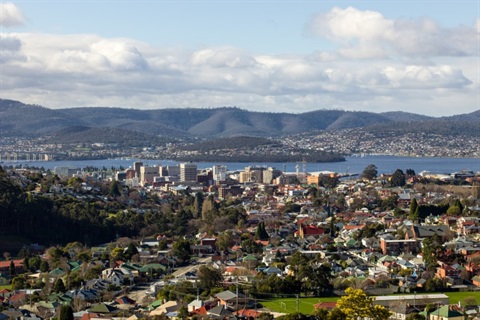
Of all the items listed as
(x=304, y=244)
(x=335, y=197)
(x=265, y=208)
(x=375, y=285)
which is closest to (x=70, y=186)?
(x=265, y=208)

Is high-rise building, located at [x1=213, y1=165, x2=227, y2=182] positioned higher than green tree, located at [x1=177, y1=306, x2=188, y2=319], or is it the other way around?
green tree, located at [x1=177, y1=306, x2=188, y2=319]

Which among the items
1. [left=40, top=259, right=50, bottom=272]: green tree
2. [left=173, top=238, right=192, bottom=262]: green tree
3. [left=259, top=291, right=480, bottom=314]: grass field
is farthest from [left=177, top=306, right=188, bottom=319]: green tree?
[left=173, top=238, right=192, bottom=262]: green tree

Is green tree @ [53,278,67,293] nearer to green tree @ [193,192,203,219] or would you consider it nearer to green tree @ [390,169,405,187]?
green tree @ [193,192,203,219]

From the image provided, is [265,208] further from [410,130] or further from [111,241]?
[410,130]

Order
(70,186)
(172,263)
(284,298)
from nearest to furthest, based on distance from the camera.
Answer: (284,298), (172,263), (70,186)

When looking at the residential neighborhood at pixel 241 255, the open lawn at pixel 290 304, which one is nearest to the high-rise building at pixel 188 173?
the residential neighborhood at pixel 241 255

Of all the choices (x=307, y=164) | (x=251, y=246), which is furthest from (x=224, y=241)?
(x=307, y=164)

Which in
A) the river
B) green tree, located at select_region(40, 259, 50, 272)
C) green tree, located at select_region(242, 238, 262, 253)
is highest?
green tree, located at select_region(242, 238, 262, 253)
